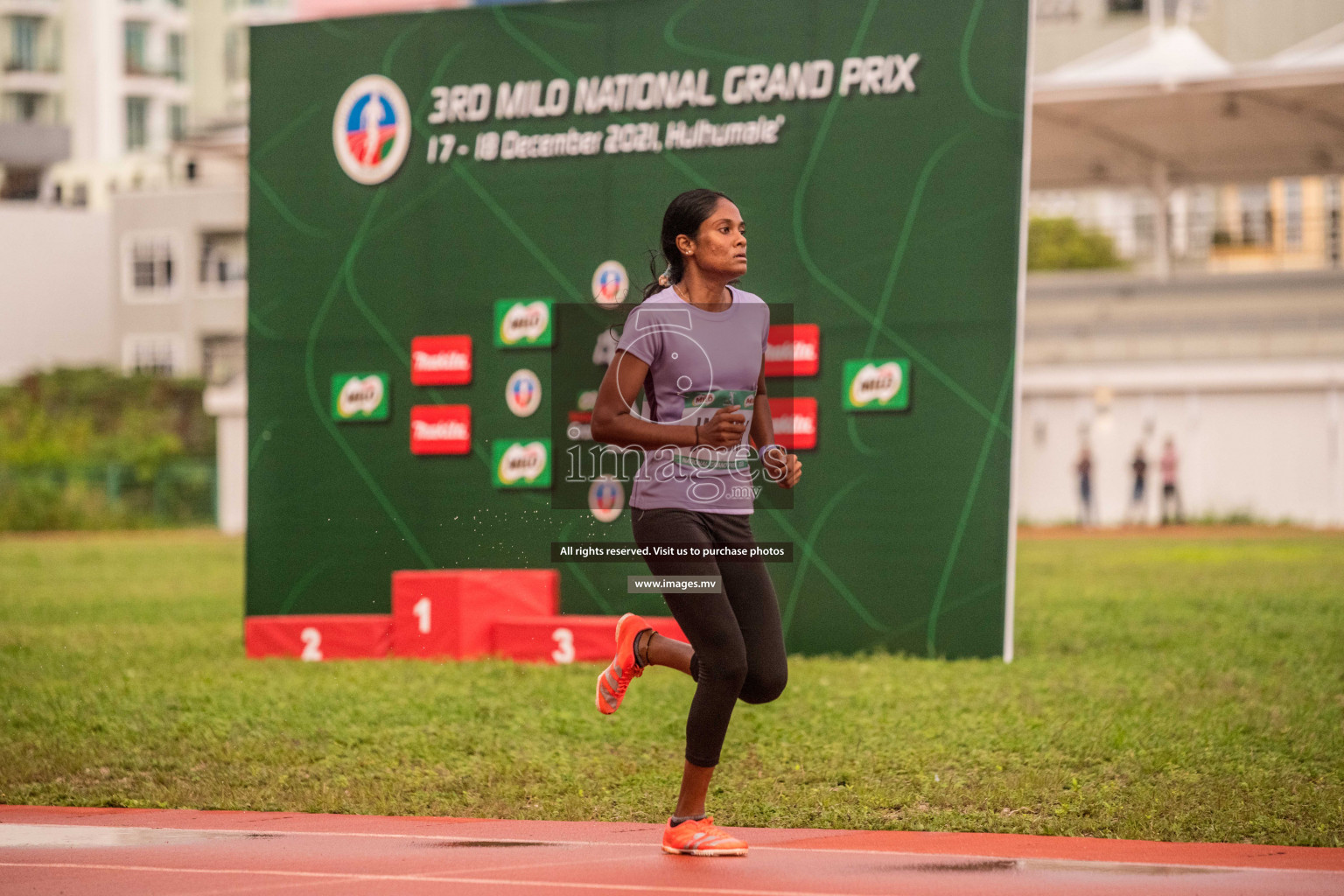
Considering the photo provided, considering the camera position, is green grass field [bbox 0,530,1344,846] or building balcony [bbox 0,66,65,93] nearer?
green grass field [bbox 0,530,1344,846]

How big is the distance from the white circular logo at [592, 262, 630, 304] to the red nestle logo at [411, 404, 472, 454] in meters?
1.37

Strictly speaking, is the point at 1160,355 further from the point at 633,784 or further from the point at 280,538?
the point at 633,784

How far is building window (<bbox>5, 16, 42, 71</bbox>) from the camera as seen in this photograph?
76375 millimetres

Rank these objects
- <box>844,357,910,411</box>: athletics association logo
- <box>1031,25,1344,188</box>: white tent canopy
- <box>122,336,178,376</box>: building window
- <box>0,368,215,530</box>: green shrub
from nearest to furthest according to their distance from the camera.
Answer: <box>844,357,910,411</box>: athletics association logo → <box>1031,25,1344,188</box>: white tent canopy → <box>0,368,215,530</box>: green shrub → <box>122,336,178,376</box>: building window

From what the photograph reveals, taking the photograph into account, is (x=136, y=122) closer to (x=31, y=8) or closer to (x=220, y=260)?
(x=31, y=8)

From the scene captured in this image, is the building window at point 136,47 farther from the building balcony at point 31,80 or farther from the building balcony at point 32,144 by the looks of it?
the building balcony at point 32,144

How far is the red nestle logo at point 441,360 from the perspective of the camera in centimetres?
1302

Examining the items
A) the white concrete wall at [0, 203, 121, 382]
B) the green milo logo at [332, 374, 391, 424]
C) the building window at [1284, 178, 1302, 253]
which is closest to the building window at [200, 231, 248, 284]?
the white concrete wall at [0, 203, 121, 382]

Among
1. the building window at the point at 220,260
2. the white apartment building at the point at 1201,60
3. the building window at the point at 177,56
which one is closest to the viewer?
the white apartment building at the point at 1201,60

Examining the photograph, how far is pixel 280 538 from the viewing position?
13.5m

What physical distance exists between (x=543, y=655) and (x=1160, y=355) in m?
26.1

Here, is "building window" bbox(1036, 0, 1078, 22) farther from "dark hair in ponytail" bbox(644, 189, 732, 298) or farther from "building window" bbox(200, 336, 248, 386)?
"dark hair in ponytail" bbox(644, 189, 732, 298)

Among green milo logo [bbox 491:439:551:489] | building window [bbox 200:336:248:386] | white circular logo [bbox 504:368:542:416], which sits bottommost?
green milo logo [bbox 491:439:551:489]

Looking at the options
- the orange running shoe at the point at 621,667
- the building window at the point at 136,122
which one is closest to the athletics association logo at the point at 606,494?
the orange running shoe at the point at 621,667
